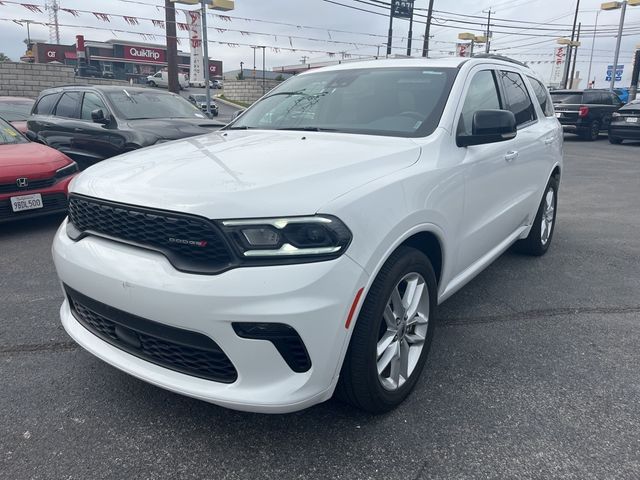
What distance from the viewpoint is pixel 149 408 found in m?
2.56

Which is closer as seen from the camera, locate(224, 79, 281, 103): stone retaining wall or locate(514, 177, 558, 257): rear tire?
locate(514, 177, 558, 257): rear tire

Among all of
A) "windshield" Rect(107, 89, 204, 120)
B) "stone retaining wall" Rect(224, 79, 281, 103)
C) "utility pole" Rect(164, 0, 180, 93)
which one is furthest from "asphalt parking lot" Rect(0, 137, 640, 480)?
"stone retaining wall" Rect(224, 79, 281, 103)

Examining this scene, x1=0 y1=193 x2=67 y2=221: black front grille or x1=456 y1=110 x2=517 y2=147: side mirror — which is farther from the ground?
x1=456 y1=110 x2=517 y2=147: side mirror

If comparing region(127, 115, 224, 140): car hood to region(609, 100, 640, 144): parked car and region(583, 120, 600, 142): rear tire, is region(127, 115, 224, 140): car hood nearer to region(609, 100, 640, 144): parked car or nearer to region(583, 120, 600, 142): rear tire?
region(609, 100, 640, 144): parked car

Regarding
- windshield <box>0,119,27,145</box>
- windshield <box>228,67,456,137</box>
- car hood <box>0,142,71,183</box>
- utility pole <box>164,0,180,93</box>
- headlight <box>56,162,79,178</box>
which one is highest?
utility pole <box>164,0,180,93</box>

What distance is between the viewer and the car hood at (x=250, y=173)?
2035mm

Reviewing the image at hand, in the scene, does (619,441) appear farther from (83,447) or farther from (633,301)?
(83,447)

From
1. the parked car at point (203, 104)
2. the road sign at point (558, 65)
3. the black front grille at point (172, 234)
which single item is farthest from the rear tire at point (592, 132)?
the road sign at point (558, 65)

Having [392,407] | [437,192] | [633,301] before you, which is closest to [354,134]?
[437,192]

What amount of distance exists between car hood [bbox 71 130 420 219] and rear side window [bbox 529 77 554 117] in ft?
9.02

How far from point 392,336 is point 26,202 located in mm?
4845

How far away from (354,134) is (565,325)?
2037mm

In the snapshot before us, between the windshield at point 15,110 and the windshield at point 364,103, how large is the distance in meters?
8.47

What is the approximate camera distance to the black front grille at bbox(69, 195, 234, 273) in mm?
2004
